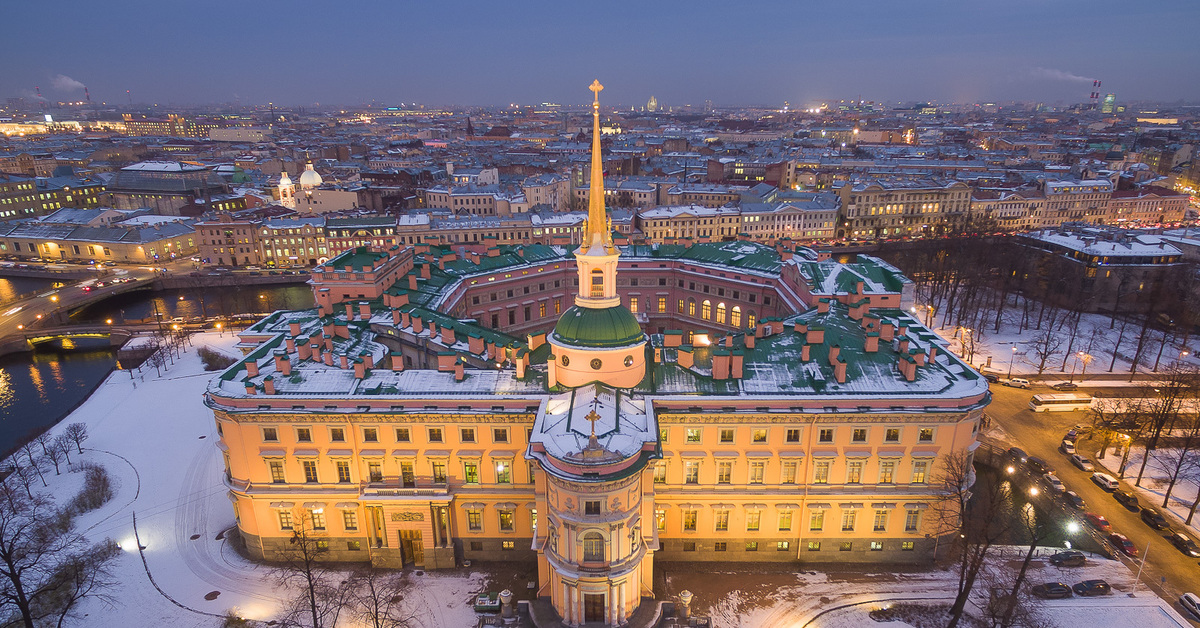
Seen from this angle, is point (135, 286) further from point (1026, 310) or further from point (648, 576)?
point (1026, 310)

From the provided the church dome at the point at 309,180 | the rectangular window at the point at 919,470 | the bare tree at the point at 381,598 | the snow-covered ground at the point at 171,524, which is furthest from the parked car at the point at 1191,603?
the church dome at the point at 309,180

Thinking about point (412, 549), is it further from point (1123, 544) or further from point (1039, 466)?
point (1039, 466)

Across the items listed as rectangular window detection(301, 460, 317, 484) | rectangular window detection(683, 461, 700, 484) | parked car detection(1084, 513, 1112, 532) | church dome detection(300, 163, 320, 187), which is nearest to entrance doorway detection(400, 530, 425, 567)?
rectangular window detection(301, 460, 317, 484)

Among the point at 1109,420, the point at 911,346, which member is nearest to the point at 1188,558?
the point at 1109,420

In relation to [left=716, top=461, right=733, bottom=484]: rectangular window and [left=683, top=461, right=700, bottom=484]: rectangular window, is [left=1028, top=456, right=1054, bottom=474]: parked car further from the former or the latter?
[left=683, top=461, right=700, bottom=484]: rectangular window

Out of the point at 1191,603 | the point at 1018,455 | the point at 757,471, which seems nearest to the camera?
the point at 1191,603

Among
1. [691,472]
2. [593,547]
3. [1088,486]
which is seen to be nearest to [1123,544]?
[1088,486]

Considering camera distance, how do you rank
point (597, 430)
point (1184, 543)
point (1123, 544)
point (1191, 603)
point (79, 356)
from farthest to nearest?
1. point (79, 356)
2. point (1184, 543)
3. point (1123, 544)
4. point (1191, 603)
5. point (597, 430)
